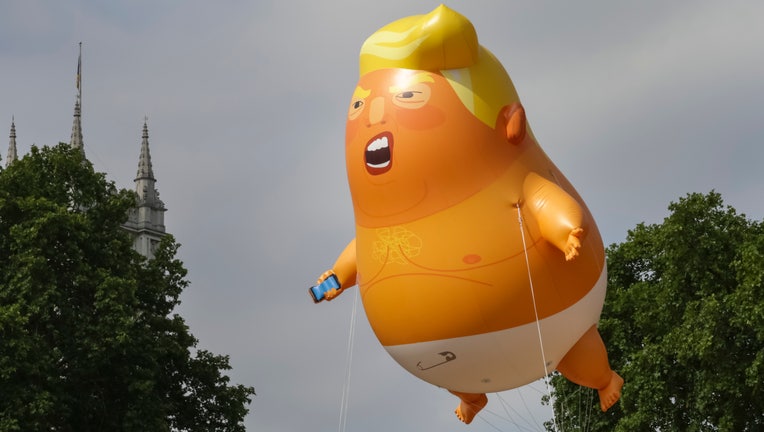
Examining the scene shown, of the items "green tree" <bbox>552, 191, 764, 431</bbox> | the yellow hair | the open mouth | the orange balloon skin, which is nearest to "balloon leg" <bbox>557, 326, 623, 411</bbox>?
the orange balloon skin

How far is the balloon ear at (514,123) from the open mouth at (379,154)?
61.2 inches

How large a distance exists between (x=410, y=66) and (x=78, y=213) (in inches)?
761

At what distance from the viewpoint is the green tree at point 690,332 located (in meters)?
32.8

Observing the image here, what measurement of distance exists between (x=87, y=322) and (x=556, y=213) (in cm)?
1828

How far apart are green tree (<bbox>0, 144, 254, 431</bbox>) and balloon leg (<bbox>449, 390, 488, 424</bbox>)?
522 inches

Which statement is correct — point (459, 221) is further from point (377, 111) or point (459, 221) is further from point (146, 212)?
point (146, 212)

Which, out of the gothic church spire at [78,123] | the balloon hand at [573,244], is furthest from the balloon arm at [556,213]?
the gothic church spire at [78,123]

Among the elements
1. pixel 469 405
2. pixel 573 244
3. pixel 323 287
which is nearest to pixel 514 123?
pixel 573 244

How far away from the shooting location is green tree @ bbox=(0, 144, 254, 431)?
3120 centimetres

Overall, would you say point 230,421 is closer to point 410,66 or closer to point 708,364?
point 708,364

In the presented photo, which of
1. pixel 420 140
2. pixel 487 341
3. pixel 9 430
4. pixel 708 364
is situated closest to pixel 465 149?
pixel 420 140

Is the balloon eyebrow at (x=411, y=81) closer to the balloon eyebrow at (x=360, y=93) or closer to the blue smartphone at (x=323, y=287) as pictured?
the balloon eyebrow at (x=360, y=93)

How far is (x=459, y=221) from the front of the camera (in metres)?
17.4

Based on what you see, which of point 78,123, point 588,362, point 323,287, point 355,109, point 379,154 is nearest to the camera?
point 379,154
